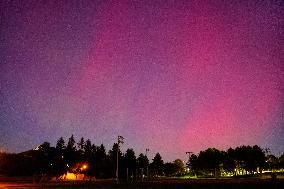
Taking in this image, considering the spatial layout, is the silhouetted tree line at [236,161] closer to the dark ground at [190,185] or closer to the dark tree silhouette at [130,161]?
the dark tree silhouette at [130,161]

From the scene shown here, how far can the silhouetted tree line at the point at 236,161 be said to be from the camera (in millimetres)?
147375

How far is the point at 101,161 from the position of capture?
138 m

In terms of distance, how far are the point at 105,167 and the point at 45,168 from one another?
77.1 ft

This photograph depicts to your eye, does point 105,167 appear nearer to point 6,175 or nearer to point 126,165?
point 126,165

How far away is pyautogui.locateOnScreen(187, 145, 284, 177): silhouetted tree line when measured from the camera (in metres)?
147

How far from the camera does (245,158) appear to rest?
149125 millimetres

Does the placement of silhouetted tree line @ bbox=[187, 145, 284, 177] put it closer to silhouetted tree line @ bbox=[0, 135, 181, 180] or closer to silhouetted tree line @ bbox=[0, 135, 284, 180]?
silhouetted tree line @ bbox=[0, 135, 284, 180]

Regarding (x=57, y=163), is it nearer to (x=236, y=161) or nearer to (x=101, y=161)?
(x=101, y=161)

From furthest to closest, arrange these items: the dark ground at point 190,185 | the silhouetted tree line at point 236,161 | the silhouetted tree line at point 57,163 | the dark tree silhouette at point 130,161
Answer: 1. the dark tree silhouette at point 130,161
2. the silhouetted tree line at point 236,161
3. the silhouetted tree line at point 57,163
4. the dark ground at point 190,185

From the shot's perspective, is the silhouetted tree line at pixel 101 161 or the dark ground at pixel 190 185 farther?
the silhouetted tree line at pixel 101 161

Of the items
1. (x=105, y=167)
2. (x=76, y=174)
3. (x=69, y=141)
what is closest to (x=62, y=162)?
(x=76, y=174)

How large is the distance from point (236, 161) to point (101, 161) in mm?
60864

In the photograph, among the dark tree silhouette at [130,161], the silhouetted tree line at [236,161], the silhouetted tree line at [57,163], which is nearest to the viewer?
the silhouetted tree line at [57,163]

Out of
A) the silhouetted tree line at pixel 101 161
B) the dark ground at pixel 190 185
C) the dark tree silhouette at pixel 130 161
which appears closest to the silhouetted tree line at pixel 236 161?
the silhouetted tree line at pixel 101 161
